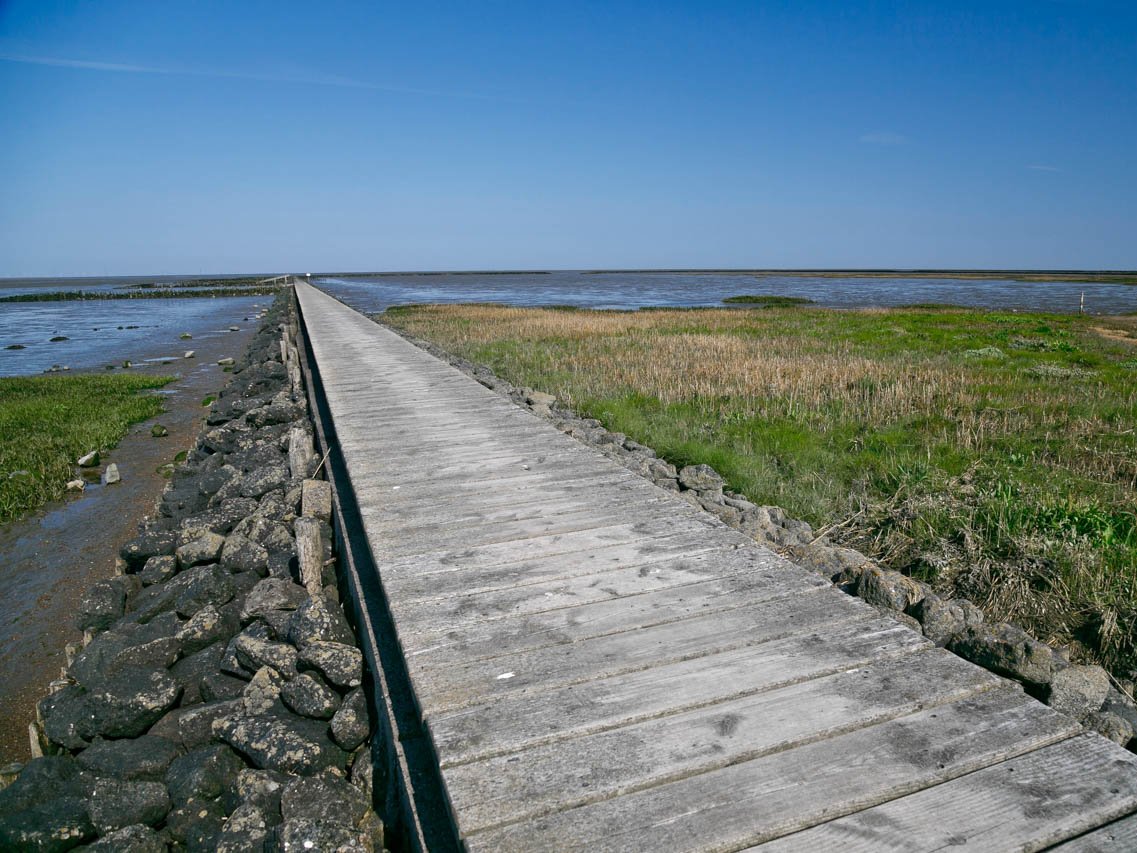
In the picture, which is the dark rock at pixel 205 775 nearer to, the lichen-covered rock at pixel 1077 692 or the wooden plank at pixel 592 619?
the wooden plank at pixel 592 619

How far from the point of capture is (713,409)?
407 inches

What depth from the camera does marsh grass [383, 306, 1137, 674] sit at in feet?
14.8

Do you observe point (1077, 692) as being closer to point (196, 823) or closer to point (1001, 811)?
point (1001, 811)

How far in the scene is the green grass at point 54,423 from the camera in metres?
8.88

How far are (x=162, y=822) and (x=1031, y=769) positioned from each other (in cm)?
333

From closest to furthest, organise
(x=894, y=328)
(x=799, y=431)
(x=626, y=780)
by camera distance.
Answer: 1. (x=626, y=780)
2. (x=799, y=431)
3. (x=894, y=328)

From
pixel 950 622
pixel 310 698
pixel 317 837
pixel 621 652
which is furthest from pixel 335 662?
pixel 950 622

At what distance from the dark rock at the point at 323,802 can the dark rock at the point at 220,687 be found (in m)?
1.21

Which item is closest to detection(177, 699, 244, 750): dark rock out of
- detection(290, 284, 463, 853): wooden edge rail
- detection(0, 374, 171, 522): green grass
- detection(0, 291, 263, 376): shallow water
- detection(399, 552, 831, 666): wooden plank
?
detection(290, 284, 463, 853): wooden edge rail

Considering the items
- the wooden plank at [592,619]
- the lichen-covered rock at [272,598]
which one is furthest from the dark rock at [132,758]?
the wooden plank at [592,619]

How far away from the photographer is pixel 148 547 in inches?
236

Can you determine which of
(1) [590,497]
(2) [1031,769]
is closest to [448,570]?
(1) [590,497]

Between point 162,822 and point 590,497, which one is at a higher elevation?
point 590,497

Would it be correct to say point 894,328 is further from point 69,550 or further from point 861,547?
point 69,550
